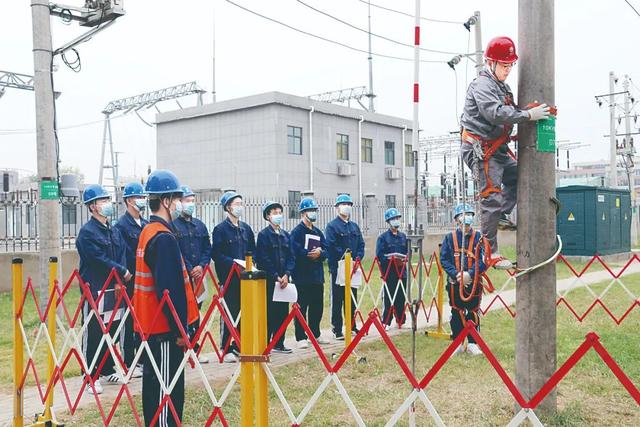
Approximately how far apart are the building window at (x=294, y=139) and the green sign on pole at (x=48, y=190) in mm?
17879

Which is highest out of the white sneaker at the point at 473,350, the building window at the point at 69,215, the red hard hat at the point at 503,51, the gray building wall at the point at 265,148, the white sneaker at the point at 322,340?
the gray building wall at the point at 265,148

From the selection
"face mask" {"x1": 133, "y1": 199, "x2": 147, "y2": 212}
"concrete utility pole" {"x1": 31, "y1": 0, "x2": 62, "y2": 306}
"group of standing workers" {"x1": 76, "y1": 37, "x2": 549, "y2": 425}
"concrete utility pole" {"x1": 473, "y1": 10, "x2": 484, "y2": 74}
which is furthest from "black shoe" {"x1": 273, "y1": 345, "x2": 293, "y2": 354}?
"concrete utility pole" {"x1": 473, "y1": 10, "x2": 484, "y2": 74}

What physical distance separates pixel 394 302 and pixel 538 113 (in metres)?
5.31

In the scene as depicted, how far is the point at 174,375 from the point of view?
4324 millimetres

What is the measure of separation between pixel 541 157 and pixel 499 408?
A: 2193 mm

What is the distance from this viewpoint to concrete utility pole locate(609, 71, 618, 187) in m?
28.2

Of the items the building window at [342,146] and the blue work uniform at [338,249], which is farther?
the building window at [342,146]

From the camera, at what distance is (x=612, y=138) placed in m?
28.6

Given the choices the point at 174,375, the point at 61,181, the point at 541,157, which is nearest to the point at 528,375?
the point at 541,157

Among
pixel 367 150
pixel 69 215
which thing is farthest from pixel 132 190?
pixel 367 150

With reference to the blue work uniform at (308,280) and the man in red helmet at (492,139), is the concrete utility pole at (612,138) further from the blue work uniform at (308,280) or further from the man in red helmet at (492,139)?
the man in red helmet at (492,139)

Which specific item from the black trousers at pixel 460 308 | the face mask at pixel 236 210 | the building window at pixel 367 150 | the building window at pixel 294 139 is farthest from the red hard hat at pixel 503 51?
the building window at pixel 367 150

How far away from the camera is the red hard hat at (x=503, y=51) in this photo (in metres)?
4.40

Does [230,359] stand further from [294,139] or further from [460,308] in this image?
[294,139]
